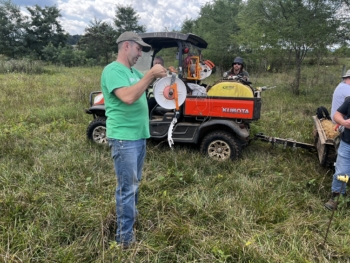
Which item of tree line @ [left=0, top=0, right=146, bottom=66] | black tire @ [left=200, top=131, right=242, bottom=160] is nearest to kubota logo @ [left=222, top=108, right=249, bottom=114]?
black tire @ [left=200, top=131, right=242, bottom=160]

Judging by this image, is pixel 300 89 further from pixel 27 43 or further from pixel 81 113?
pixel 27 43

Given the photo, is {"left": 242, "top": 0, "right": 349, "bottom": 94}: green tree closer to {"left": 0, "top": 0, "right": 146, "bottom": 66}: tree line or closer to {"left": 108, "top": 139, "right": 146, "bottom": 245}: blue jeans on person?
{"left": 108, "top": 139, "right": 146, "bottom": 245}: blue jeans on person

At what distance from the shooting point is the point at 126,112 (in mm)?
2277

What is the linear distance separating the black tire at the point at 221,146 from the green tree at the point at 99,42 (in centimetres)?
2508

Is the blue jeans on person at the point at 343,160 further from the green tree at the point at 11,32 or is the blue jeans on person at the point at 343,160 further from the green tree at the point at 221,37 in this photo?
the green tree at the point at 11,32

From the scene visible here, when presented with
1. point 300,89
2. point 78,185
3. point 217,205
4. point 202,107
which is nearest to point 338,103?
point 202,107

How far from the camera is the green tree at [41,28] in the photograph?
30.8 metres

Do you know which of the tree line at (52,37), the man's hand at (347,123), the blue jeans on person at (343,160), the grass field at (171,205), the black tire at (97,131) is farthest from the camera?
the tree line at (52,37)

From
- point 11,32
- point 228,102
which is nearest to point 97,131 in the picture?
point 228,102

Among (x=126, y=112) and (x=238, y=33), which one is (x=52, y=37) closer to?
(x=238, y=33)

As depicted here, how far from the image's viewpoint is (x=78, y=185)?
3549 millimetres

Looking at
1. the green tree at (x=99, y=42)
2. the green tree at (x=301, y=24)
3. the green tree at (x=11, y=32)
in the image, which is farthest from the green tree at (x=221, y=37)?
the green tree at (x=11, y=32)

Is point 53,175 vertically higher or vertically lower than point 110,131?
lower

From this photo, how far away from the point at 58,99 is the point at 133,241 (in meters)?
7.48
